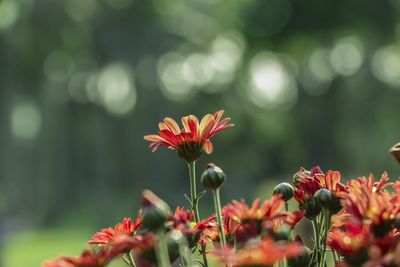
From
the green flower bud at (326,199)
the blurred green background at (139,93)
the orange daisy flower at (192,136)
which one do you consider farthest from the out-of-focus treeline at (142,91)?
the green flower bud at (326,199)

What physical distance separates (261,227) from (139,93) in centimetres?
1624

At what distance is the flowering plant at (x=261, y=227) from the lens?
0.67 m

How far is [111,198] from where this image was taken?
1703 centimetres

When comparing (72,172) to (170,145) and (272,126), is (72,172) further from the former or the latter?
(170,145)

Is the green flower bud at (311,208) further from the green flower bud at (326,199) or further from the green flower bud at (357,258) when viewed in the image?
the green flower bud at (357,258)

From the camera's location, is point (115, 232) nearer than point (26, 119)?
Yes

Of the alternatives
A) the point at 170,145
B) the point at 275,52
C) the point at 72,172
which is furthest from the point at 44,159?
the point at 170,145

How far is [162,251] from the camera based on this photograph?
0.72 m

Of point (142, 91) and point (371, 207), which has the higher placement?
point (142, 91)

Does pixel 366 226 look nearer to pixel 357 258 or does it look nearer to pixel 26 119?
pixel 357 258

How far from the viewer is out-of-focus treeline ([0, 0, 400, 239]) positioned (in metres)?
16.5

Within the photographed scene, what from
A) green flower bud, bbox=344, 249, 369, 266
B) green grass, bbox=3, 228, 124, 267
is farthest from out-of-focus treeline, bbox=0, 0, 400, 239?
green flower bud, bbox=344, 249, 369, 266

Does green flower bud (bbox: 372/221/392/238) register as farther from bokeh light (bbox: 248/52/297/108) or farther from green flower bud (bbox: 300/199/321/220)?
bokeh light (bbox: 248/52/297/108)

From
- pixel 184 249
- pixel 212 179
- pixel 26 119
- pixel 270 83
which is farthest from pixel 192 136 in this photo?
pixel 270 83
